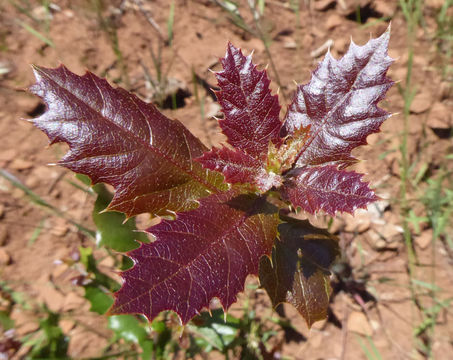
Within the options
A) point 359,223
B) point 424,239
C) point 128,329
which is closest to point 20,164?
point 128,329

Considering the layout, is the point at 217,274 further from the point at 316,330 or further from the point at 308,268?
the point at 316,330

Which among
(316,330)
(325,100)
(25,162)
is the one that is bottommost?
(316,330)

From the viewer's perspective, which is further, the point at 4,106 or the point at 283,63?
the point at 283,63

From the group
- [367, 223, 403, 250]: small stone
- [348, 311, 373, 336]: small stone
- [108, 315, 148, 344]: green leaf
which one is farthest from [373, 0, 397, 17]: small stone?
[108, 315, 148, 344]: green leaf

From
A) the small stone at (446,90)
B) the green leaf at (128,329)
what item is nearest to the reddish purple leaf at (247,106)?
the green leaf at (128,329)

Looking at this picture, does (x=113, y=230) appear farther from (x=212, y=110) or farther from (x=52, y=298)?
(x=212, y=110)

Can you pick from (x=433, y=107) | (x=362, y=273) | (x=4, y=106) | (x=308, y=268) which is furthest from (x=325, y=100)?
(x=4, y=106)

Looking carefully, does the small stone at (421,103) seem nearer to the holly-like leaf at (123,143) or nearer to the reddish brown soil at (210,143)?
the reddish brown soil at (210,143)
